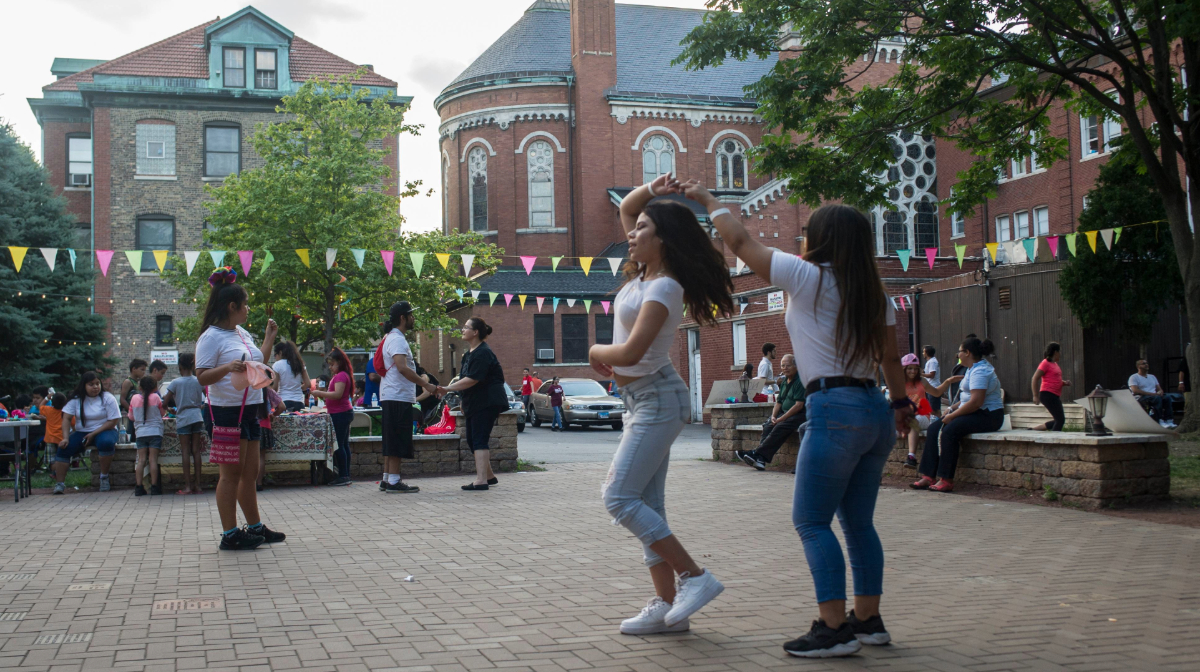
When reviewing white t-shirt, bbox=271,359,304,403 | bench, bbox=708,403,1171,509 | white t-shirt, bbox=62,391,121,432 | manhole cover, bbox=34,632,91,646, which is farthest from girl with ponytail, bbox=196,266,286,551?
white t-shirt, bbox=62,391,121,432

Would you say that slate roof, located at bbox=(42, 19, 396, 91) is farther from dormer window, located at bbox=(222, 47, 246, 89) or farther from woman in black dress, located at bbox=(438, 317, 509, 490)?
woman in black dress, located at bbox=(438, 317, 509, 490)

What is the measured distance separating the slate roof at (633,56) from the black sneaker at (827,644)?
46.4m

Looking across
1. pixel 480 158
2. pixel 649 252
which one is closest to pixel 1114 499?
pixel 649 252

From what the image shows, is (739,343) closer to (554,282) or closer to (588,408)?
(588,408)

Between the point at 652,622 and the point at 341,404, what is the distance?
8.28 metres

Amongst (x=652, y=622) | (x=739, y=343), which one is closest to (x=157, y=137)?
(x=739, y=343)

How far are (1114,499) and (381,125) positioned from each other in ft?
85.3

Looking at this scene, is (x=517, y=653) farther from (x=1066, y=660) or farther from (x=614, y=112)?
(x=614, y=112)

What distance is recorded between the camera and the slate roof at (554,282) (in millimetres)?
43625

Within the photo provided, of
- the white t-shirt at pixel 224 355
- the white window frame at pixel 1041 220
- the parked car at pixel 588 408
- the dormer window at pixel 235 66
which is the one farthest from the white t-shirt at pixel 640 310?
the dormer window at pixel 235 66

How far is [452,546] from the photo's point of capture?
7086 millimetres

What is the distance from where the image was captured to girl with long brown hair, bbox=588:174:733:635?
4258 mm

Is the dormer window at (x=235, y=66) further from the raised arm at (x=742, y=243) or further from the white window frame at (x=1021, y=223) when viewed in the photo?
the raised arm at (x=742, y=243)

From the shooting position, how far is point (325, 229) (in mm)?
28469
